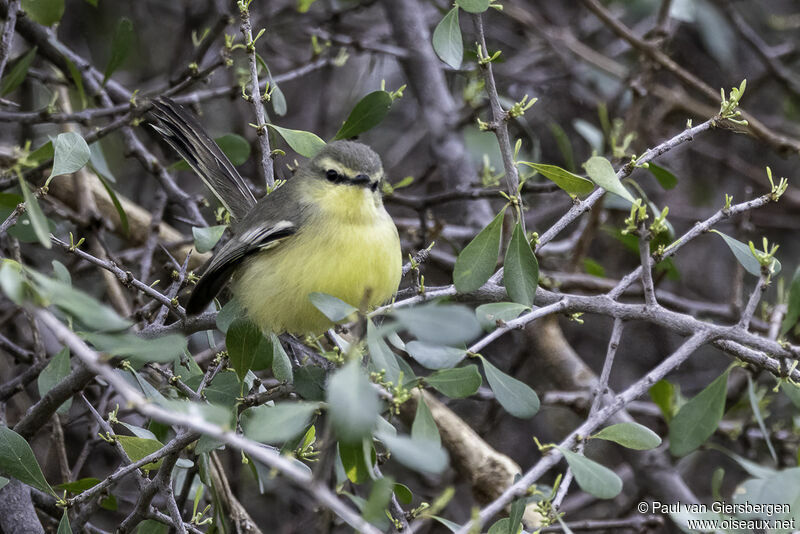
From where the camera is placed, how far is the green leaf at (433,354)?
201 cm

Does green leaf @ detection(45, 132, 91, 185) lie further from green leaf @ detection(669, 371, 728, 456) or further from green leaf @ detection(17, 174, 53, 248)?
green leaf @ detection(669, 371, 728, 456)

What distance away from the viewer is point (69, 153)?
2.47 m

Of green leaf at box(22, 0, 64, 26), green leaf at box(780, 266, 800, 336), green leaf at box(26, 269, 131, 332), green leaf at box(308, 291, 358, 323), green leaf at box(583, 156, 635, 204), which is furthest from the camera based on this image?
green leaf at box(22, 0, 64, 26)

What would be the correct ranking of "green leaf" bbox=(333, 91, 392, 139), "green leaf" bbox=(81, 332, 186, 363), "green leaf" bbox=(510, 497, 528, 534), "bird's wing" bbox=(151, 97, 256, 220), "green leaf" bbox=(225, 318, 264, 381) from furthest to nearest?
"bird's wing" bbox=(151, 97, 256, 220)
"green leaf" bbox=(333, 91, 392, 139)
"green leaf" bbox=(225, 318, 264, 381)
"green leaf" bbox=(510, 497, 528, 534)
"green leaf" bbox=(81, 332, 186, 363)

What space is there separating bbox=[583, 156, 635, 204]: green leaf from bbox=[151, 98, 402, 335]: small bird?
31.9 inches

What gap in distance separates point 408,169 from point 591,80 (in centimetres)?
152

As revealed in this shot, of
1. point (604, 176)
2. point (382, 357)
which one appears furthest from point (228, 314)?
point (604, 176)

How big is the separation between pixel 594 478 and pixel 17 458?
1696 millimetres

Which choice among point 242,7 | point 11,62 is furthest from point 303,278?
point 11,62

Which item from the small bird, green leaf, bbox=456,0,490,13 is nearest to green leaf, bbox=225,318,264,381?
the small bird

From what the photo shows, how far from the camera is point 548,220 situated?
5.70m

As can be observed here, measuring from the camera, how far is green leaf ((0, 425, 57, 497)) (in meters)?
2.39

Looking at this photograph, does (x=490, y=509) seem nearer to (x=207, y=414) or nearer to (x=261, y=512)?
(x=207, y=414)

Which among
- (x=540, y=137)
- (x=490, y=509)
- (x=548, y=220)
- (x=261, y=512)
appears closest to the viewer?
(x=490, y=509)
